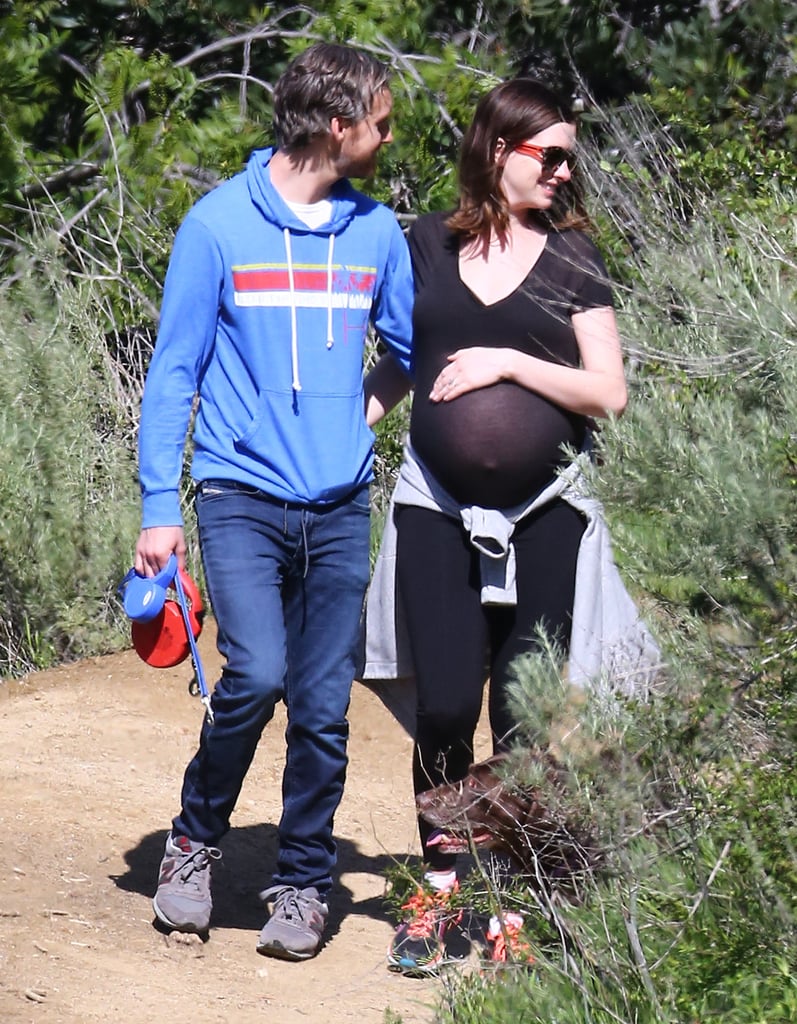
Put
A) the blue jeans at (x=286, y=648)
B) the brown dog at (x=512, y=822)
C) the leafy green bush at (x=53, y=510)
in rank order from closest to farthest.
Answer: the brown dog at (x=512, y=822) → the blue jeans at (x=286, y=648) → the leafy green bush at (x=53, y=510)

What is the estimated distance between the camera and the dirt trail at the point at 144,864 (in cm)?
377

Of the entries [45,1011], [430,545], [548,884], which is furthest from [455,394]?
[45,1011]

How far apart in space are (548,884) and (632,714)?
2.06 feet

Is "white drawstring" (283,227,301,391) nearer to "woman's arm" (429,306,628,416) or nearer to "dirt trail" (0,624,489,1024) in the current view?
"woman's arm" (429,306,628,416)

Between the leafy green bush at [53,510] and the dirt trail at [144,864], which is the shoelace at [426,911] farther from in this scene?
the leafy green bush at [53,510]

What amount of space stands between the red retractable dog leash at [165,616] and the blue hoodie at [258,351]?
0.54 feet

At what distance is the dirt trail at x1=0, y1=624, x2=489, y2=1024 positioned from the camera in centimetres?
377

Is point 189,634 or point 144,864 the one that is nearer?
point 189,634

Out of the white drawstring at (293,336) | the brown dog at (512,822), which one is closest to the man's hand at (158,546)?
the white drawstring at (293,336)

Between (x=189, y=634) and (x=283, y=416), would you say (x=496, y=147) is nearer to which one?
(x=283, y=416)

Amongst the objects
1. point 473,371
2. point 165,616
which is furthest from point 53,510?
point 473,371

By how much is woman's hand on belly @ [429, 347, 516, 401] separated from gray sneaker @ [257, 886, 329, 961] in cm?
128

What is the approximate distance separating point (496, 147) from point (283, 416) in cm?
80

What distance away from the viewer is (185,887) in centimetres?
410
